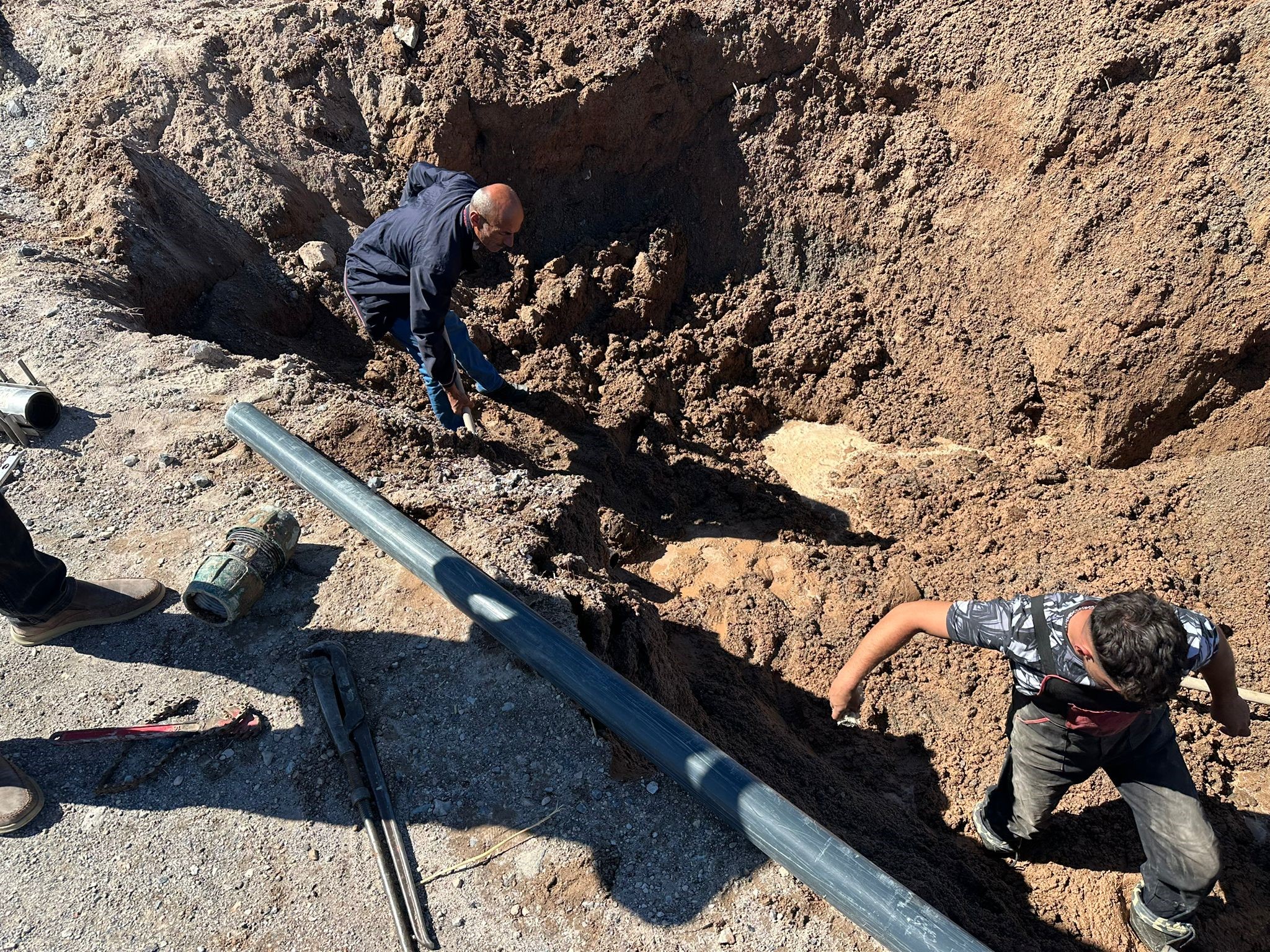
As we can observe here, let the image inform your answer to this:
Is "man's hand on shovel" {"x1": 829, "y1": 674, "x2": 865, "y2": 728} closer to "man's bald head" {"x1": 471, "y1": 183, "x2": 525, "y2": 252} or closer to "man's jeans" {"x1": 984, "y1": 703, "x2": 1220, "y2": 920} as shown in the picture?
"man's jeans" {"x1": 984, "y1": 703, "x2": 1220, "y2": 920}

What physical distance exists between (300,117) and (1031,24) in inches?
216

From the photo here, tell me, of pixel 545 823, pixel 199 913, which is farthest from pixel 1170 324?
pixel 199 913

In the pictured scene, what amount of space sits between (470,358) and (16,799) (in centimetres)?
307

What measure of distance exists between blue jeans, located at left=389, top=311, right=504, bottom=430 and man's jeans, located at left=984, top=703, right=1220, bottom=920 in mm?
3373

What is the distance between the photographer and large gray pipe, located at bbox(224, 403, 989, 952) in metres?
2.16

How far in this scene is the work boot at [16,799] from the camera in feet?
8.30

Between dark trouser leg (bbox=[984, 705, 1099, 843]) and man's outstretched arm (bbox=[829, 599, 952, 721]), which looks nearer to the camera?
man's outstretched arm (bbox=[829, 599, 952, 721])

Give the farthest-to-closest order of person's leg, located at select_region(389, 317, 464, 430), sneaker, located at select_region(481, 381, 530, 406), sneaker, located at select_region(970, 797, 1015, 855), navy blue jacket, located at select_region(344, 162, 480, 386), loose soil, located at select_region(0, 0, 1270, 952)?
1. sneaker, located at select_region(481, 381, 530, 406)
2. person's leg, located at select_region(389, 317, 464, 430)
3. navy blue jacket, located at select_region(344, 162, 480, 386)
4. sneaker, located at select_region(970, 797, 1015, 855)
5. loose soil, located at select_region(0, 0, 1270, 952)

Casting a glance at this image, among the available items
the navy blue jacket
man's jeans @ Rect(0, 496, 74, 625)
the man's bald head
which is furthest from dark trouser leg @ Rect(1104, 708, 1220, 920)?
man's jeans @ Rect(0, 496, 74, 625)

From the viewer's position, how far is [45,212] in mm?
5172

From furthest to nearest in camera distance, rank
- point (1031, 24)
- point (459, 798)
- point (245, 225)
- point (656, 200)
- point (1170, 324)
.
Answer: point (656, 200) < point (245, 225) < point (1031, 24) < point (1170, 324) < point (459, 798)

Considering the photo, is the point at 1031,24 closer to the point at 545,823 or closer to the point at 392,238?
the point at 392,238

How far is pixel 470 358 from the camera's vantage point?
15.5ft

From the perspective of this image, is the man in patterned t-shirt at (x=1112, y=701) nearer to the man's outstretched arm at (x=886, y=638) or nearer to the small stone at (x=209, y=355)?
the man's outstretched arm at (x=886, y=638)
